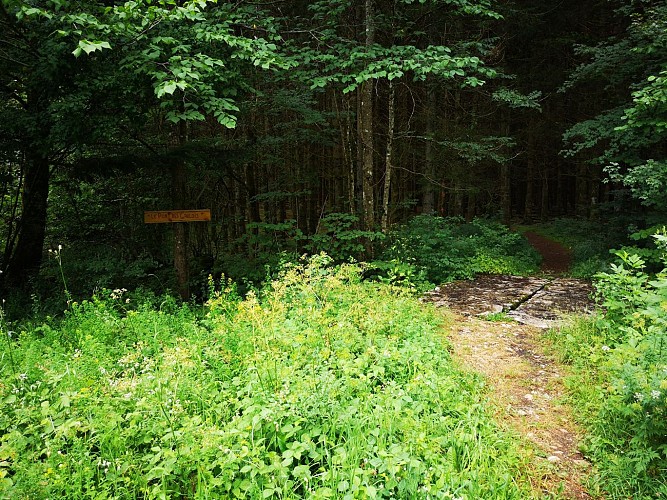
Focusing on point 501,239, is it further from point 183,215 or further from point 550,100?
point 550,100

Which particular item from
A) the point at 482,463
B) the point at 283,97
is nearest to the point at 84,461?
the point at 482,463

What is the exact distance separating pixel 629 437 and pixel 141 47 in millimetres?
7521

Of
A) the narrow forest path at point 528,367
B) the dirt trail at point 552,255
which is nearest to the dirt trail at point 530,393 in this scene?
the narrow forest path at point 528,367

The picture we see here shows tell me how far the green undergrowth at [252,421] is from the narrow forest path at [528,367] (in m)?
0.31

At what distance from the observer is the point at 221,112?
5.79 metres

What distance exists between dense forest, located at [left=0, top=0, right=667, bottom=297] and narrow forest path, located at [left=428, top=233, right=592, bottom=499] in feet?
8.20

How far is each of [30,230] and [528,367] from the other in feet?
34.4

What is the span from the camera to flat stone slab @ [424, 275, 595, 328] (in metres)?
6.71

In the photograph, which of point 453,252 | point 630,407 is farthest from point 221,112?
point 453,252

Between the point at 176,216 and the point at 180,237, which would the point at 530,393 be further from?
the point at 180,237

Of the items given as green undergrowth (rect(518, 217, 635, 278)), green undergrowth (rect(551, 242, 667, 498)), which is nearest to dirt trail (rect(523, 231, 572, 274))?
green undergrowth (rect(518, 217, 635, 278))

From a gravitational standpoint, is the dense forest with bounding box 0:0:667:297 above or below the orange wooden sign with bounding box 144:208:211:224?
above

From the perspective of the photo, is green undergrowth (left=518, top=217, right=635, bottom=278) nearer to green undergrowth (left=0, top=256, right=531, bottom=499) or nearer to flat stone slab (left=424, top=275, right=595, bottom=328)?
flat stone slab (left=424, top=275, right=595, bottom=328)

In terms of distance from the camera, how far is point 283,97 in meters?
9.77
